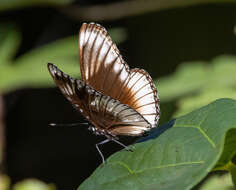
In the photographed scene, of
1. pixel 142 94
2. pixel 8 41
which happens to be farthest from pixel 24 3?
pixel 142 94

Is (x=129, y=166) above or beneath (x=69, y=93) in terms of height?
beneath

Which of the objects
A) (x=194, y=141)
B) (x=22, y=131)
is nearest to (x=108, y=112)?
(x=194, y=141)

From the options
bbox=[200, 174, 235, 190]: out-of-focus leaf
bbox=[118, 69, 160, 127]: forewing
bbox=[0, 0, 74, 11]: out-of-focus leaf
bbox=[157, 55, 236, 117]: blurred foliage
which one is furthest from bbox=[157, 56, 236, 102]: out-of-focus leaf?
bbox=[0, 0, 74, 11]: out-of-focus leaf

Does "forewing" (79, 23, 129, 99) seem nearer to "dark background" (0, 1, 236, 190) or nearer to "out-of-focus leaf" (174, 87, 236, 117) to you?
"out-of-focus leaf" (174, 87, 236, 117)

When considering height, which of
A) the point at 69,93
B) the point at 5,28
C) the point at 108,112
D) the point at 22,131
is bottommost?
the point at 22,131

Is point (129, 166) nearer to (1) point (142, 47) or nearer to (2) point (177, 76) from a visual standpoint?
(2) point (177, 76)

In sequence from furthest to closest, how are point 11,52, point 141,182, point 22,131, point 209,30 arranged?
point 22,131
point 209,30
point 11,52
point 141,182

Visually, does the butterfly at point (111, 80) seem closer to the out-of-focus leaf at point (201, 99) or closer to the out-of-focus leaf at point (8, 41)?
the out-of-focus leaf at point (201, 99)
